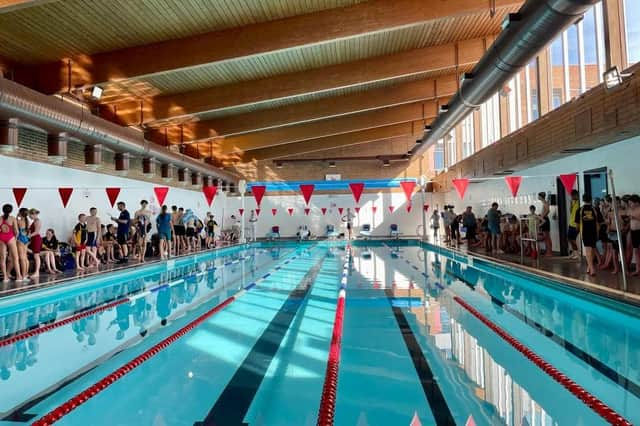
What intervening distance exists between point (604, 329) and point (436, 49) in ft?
20.2

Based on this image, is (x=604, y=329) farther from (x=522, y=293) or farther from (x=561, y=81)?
(x=561, y=81)

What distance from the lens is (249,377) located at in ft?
10.1

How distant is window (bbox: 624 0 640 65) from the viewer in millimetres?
5855

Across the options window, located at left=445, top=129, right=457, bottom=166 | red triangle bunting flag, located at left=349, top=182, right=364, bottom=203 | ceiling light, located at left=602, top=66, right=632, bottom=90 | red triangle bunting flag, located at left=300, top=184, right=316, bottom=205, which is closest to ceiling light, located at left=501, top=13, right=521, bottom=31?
ceiling light, located at left=602, top=66, right=632, bottom=90

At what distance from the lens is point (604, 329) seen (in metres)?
4.24

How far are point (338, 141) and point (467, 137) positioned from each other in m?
4.73

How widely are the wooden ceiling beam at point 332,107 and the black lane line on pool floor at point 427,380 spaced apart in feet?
25.2

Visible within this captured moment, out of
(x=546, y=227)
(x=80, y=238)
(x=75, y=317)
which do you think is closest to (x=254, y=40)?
(x=75, y=317)

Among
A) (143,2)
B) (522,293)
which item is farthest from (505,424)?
(143,2)

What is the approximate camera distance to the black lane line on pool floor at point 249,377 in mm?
→ 2484

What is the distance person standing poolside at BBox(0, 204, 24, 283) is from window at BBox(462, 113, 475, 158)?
12.4 meters

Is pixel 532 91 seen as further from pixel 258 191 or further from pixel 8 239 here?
pixel 8 239

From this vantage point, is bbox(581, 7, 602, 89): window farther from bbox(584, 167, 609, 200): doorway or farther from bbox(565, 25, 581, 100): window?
bbox(584, 167, 609, 200): doorway

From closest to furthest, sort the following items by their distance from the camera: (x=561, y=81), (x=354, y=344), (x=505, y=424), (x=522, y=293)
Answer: (x=505, y=424) < (x=354, y=344) < (x=522, y=293) < (x=561, y=81)
